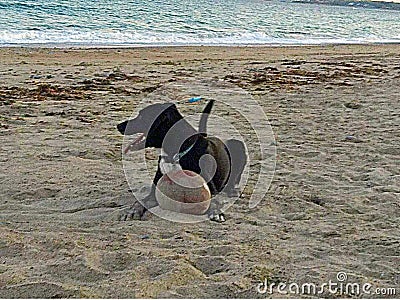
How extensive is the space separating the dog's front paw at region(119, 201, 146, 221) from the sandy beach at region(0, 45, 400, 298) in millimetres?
62

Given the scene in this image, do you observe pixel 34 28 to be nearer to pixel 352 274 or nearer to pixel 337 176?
pixel 337 176

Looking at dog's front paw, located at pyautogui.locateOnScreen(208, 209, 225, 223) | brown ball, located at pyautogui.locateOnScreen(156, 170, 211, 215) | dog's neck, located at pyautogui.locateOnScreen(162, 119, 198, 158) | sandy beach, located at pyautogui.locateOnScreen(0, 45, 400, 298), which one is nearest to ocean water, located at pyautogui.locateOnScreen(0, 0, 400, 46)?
sandy beach, located at pyautogui.locateOnScreen(0, 45, 400, 298)

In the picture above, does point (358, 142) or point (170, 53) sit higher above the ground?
point (358, 142)

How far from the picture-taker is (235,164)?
4.11 m

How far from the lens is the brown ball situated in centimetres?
374

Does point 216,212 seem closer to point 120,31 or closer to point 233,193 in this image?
point 233,193

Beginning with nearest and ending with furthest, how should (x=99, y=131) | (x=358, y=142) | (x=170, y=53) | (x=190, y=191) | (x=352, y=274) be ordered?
(x=352, y=274), (x=190, y=191), (x=358, y=142), (x=99, y=131), (x=170, y=53)

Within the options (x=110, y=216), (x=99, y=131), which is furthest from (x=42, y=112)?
(x=110, y=216)

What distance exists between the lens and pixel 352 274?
2.96m

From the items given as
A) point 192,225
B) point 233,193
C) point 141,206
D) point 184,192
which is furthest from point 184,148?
point 233,193

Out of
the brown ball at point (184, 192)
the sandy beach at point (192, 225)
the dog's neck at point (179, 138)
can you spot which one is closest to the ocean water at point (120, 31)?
the sandy beach at point (192, 225)

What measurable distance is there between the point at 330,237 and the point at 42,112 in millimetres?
4913

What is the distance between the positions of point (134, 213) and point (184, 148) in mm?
663

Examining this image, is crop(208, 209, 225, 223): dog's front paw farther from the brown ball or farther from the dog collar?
the dog collar
